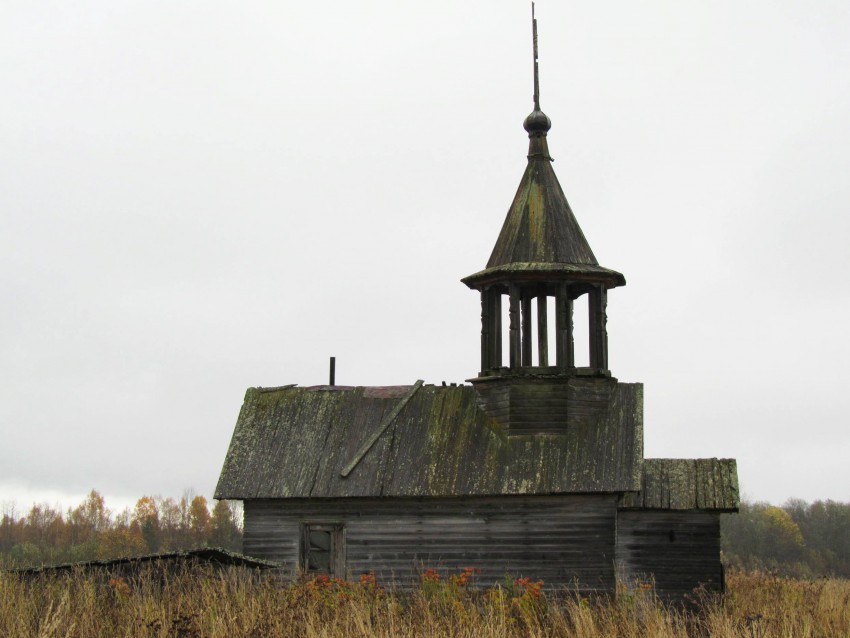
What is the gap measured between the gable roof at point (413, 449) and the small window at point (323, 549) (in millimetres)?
782

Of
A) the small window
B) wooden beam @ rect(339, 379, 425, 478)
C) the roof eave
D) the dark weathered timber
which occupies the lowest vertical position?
the small window

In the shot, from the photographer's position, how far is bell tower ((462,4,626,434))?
23266 millimetres

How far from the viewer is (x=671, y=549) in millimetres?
22922

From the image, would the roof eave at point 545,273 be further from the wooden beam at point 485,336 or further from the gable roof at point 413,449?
the gable roof at point 413,449

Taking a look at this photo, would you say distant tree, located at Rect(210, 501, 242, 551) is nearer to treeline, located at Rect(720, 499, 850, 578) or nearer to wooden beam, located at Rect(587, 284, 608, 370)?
treeline, located at Rect(720, 499, 850, 578)

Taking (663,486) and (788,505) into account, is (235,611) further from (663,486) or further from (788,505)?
(788,505)

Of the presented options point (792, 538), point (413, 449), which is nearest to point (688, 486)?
point (413, 449)

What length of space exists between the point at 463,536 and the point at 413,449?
2379 mm

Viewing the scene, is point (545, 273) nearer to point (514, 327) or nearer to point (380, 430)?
point (514, 327)

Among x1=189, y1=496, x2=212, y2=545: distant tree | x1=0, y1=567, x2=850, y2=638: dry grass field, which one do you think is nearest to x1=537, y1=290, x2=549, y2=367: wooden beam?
x1=0, y1=567, x2=850, y2=638: dry grass field

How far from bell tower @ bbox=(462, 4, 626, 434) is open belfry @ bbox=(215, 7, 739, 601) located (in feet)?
0.11

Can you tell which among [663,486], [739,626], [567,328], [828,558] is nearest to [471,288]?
[567,328]

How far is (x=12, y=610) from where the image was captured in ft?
38.0

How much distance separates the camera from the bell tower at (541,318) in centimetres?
2327
